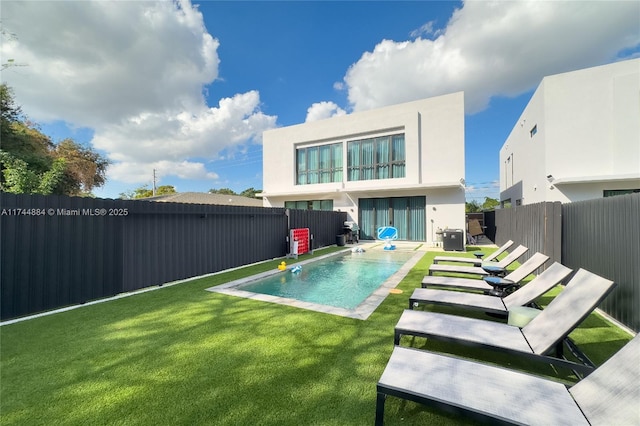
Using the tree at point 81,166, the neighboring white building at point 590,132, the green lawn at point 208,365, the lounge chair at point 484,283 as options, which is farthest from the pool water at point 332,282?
the tree at point 81,166

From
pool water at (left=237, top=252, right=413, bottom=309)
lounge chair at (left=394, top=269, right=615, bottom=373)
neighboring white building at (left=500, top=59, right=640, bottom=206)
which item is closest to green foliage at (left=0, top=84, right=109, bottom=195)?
pool water at (left=237, top=252, right=413, bottom=309)

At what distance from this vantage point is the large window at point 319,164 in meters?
20.4

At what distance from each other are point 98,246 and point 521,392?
7.32 meters

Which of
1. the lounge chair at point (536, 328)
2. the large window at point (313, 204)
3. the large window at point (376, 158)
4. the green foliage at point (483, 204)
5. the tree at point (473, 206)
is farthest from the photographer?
the green foliage at point (483, 204)

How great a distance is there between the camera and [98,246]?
5688 millimetres

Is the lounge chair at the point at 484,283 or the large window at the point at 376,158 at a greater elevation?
the large window at the point at 376,158

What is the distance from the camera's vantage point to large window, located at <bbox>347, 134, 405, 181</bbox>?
18231 millimetres

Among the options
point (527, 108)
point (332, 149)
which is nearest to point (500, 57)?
point (527, 108)

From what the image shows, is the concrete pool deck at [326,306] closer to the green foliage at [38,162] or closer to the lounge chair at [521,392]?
the lounge chair at [521,392]

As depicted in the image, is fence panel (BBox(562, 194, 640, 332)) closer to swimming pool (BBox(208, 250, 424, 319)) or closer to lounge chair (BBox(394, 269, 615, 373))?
lounge chair (BBox(394, 269, 615, 373))

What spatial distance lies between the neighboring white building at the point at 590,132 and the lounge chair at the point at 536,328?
13.7m

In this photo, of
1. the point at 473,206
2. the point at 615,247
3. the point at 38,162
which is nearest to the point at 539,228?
the point at 615,247

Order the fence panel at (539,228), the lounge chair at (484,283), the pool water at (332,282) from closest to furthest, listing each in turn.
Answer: the lounge chair at (484,283) < the pool water at (332,282) < the fence panel at (539,228)

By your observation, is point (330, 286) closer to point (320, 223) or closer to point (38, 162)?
point (320, 223)
